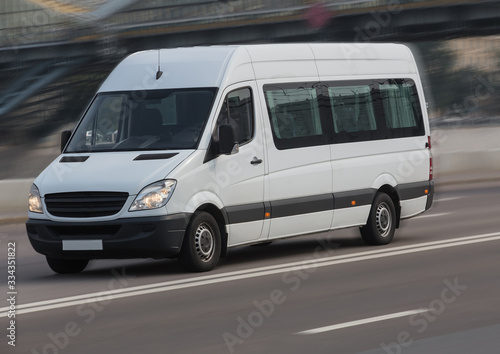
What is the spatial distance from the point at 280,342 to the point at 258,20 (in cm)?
4643

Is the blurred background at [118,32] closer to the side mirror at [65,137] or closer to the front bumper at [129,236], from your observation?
the side mirror at [65,137]

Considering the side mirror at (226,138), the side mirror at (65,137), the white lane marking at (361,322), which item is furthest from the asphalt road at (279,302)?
the side mirror at (65,137)

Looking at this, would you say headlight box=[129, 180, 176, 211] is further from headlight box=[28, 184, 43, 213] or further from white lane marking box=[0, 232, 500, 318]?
headlight box=[28, 184, 43, 213]

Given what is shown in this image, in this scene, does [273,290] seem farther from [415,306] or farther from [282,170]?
[282,170]

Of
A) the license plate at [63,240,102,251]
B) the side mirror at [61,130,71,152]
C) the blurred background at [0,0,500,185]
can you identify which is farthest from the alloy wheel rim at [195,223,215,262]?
the blurred background at [0,0,500,185]

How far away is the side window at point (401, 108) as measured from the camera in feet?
48.2

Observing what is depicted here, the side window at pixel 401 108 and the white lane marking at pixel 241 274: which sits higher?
the side window at pixel 401 108

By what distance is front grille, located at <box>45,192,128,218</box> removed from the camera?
1130 centimetres

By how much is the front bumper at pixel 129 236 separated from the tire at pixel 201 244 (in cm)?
11

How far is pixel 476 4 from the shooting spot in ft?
180

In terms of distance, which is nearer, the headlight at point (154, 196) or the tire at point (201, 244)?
the headlight at point (154, 196)

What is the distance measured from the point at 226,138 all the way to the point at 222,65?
0.99 m

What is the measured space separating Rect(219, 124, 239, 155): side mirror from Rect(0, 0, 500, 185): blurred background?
120ft

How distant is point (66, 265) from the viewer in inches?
480
